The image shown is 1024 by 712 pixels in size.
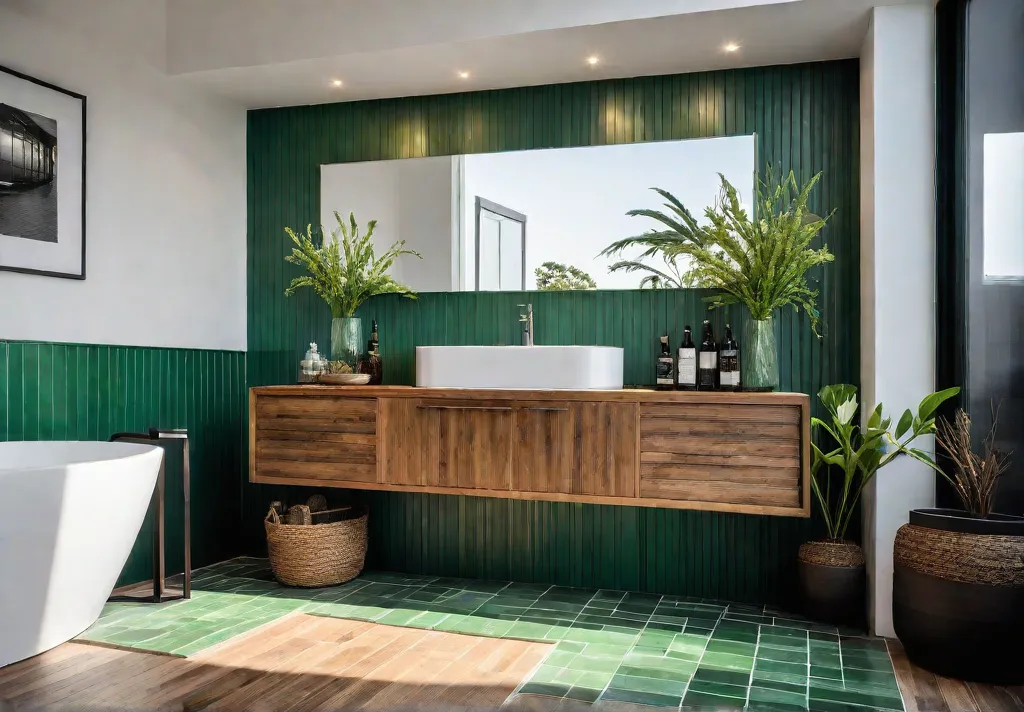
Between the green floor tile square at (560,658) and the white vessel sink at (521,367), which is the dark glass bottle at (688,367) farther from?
the green floor tile square at (560,658)

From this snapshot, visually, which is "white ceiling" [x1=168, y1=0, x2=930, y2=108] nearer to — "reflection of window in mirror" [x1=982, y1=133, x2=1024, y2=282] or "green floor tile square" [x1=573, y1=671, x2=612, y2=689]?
"reflection of window in mirror" [x1=982, y1=133, x2=1024, y2=282]

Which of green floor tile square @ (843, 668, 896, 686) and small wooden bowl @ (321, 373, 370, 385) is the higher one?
small wooden bowl @ (321, 373, 370, 385)

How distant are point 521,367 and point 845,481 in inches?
52.0

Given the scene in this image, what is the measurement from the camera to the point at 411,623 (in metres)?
3.18

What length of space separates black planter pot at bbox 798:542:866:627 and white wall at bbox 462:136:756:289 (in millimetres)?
1332

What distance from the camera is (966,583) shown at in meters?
2.54

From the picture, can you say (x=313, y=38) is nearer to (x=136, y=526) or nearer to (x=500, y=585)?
(x=136, y=526)

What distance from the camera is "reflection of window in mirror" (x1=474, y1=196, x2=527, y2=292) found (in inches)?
151

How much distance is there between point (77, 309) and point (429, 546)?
6.06 ft

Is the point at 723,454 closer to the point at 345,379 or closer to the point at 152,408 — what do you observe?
the point at 345,379

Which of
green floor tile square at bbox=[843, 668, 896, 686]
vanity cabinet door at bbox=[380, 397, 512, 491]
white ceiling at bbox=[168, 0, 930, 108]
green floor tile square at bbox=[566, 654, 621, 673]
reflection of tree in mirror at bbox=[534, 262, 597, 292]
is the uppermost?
white ceiling at bbox=[168, 0, 930, 108]

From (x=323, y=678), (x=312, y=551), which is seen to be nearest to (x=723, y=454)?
(x=323, y=678)

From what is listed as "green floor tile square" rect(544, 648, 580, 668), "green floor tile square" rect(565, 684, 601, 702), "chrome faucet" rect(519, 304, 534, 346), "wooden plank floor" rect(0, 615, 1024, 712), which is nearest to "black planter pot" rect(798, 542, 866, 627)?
"wooden plank floor" rect(0, 615, 1024, 712)

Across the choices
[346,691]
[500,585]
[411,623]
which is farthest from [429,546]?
[346,691]
